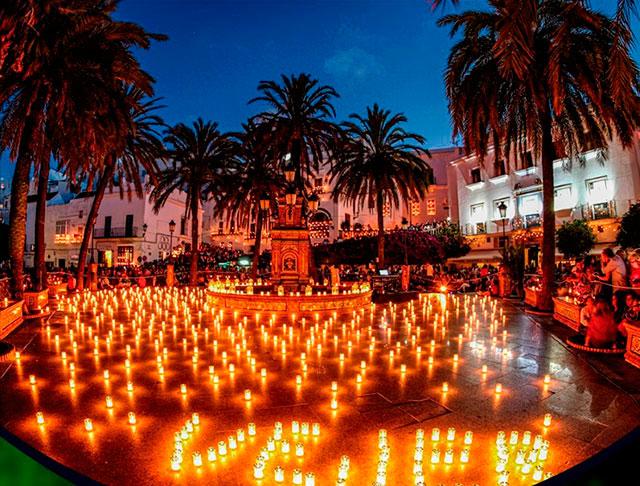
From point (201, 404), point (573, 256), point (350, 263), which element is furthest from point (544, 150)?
point (350, 263)

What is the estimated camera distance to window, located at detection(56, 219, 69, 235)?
4775 centimetres

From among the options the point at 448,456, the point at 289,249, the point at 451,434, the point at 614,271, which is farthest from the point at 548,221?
the point at 448,456

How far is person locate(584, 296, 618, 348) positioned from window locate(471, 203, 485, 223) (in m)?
31.6

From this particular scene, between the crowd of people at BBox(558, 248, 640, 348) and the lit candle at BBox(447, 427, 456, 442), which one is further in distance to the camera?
the crowd of people at BBox(558, 248, 640, 348)

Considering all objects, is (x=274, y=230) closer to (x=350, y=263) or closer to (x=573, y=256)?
(x=350, y=263)

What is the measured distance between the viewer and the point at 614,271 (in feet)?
29.0

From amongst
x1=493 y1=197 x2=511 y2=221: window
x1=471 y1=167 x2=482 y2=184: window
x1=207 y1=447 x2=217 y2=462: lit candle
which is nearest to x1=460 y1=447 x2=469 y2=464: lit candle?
x1=207 y1=447 x2=217 y2=462: lit candle

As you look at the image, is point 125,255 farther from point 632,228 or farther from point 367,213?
point 632,228

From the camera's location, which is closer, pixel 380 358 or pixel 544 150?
pixel 380 358

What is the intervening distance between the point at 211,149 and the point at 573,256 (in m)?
24.8

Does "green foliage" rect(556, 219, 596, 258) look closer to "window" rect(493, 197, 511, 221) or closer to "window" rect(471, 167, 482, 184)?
"window" rect(493, 197, 511, 221)

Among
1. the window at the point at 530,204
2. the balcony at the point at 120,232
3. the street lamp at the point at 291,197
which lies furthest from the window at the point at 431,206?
the street lamp at the point at 291,197

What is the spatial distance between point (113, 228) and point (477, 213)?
4016 cm

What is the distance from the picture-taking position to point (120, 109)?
1354 centimetres
